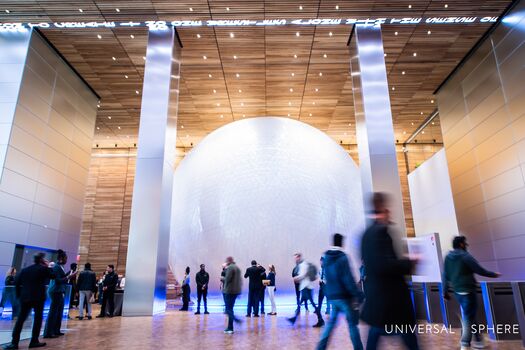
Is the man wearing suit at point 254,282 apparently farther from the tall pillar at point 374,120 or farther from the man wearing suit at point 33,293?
the man wearing suit at point 33,293

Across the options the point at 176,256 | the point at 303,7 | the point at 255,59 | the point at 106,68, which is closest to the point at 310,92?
the point at 255,59

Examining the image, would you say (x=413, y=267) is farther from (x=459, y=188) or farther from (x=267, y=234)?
(x=459, y=188)

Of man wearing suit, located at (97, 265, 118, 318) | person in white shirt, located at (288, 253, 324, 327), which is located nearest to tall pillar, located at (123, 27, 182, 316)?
man wearing suit, located at (97, 265, 118, 318)

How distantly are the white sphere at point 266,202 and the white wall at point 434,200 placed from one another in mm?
8028

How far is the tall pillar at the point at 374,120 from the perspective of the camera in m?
10.3

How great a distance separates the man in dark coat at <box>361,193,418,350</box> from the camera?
2.30m

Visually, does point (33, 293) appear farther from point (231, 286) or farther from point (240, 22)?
point (240, 22)

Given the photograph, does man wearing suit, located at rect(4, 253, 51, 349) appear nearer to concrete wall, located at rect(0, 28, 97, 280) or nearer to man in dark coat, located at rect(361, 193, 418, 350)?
man in dark coat, located at rect(361, 193, 418, 350)

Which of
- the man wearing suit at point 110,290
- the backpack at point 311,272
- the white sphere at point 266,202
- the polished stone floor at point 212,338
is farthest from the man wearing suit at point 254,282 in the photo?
the man wearing suit at point 110,290

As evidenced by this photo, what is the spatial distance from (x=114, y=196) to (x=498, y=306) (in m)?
21.4

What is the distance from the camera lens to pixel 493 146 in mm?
12023

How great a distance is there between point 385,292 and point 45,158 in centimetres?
1349

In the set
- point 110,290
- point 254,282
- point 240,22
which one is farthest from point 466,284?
point 240,22

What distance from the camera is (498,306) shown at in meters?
5.45
